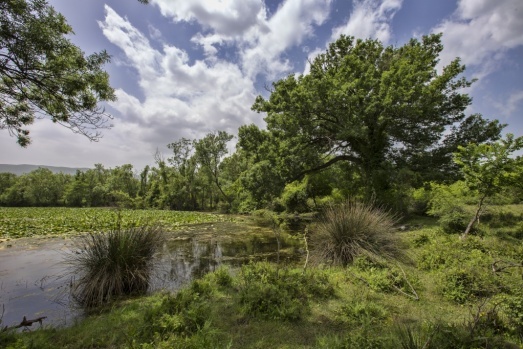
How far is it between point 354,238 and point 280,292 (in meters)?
3.36

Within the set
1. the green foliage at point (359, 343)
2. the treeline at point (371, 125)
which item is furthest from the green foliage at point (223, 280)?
the treeline at point (371, 125)

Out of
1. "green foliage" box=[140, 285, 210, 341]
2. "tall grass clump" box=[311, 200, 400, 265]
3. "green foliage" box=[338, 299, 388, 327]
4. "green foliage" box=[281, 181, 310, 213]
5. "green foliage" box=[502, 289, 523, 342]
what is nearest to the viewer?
"green foliage" box=[502, 289, 523, 342]

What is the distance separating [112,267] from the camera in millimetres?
5738

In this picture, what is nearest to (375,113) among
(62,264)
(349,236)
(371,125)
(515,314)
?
(371,125)

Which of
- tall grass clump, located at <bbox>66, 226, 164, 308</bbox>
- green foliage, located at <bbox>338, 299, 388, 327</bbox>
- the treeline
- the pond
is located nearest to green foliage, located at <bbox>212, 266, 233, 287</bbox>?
the pond

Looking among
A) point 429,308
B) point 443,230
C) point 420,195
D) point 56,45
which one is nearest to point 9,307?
point 56,45

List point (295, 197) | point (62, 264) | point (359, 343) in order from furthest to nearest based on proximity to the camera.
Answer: point (295, 197) → point (62, 264) → point (359, 343)

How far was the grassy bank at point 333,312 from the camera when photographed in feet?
10.3

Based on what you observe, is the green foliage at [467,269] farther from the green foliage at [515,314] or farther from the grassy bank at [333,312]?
the green foliage at [515,314]

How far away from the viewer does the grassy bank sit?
315 centimetres

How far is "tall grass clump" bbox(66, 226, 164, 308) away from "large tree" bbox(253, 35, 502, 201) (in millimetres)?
11547

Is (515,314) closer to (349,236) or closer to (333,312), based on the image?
(333,312)

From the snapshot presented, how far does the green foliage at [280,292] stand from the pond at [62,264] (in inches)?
21.8

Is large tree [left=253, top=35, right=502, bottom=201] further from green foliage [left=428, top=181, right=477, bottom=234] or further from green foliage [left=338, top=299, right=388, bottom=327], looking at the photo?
green foliage [left=338, top=299, right=388, bottom=327]
